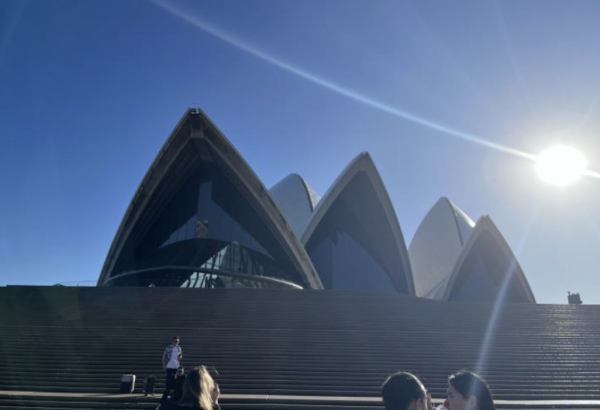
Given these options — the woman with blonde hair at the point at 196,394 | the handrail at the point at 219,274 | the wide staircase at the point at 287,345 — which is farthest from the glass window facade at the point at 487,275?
the woman with blonde hair at the point at 196,394

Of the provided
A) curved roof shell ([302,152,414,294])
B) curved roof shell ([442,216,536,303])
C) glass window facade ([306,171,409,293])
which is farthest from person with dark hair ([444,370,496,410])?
curved roof shell ([442,216,536,303])

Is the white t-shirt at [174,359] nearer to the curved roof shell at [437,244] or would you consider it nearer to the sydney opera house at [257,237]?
the sydney opera house at [257,237]

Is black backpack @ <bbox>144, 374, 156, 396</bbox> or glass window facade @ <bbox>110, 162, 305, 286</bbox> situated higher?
glass window facade @ <bbox>110, 162, 305, 286</bbox>

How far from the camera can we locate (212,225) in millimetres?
22828

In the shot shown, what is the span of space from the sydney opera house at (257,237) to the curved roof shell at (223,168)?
0.17 feet

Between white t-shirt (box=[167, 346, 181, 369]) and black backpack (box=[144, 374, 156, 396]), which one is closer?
white t-shirt (box=[167, 346, 181, 369])

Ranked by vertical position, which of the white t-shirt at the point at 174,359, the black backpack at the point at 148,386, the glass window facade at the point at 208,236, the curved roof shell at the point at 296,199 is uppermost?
the curved roof shell at the point at 296,199

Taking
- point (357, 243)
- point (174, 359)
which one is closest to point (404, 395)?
point (174, 359)

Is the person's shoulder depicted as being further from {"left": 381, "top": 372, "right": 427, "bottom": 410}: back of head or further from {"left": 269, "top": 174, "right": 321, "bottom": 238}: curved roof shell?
{"left": 269, "top": 174, "right": 321, "bottom": 238}: curved roof shell

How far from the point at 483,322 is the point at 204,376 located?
12017 mm

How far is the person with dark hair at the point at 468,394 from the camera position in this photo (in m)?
1.97

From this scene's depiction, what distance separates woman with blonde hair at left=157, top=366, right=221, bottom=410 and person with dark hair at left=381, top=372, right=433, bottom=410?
3.16 ft

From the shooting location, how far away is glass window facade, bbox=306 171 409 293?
24859 mm

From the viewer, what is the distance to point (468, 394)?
200cm
